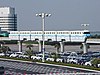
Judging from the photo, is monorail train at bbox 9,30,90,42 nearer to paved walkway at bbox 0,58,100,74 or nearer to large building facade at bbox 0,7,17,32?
paved walkway at bbox 0,58,100,74

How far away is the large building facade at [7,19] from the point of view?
14975 centimetres

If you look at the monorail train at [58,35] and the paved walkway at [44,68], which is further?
the monorail train at [58,35]

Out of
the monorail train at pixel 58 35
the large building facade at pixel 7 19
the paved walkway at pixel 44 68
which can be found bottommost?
the paved walkway at pixel 44 68

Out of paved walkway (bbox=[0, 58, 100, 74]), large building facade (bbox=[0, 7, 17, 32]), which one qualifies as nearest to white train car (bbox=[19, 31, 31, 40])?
paved walkway (bbox=[0, 58, 100, 74])

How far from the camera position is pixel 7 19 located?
5901 inches

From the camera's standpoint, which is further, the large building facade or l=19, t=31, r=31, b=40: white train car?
the large building facade

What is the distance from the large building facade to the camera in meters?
150

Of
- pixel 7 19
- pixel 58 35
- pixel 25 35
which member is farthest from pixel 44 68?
pixel 7 19

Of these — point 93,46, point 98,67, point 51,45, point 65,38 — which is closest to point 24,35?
point 51,45

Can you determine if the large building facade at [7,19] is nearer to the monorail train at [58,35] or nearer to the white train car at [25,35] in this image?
the monorail train at [58,35]

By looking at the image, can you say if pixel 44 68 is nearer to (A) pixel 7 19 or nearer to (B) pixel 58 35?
(B) pixel 58 35

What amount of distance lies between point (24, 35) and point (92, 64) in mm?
53366

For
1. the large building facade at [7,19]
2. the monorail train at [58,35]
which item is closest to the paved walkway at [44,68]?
the monorail train at [58,35]

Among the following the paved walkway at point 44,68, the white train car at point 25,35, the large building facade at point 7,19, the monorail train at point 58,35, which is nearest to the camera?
the paved walkway at point 44,68
